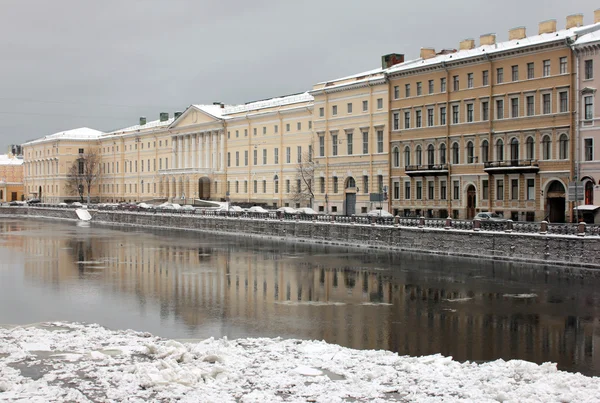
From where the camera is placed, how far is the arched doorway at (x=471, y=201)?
173ft

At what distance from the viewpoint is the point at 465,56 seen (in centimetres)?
5222

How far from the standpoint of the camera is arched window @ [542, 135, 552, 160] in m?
46.7

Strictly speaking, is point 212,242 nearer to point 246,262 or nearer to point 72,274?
point 246,262

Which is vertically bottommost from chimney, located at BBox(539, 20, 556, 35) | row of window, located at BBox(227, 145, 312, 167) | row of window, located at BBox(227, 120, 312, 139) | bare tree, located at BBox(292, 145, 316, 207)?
bare tree, located at BBox(292, 145, 316, 207)

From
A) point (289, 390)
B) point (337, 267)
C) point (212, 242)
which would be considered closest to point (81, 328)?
point (289, 390)

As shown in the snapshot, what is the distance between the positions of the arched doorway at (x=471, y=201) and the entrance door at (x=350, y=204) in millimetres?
13948

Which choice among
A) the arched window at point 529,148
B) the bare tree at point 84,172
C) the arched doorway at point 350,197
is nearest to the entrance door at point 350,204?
the arched doorway at point 350,197

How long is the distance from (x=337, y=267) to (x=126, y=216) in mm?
51750

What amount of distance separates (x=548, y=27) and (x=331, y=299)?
101 ft

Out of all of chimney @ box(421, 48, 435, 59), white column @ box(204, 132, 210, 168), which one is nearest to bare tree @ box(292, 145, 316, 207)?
chimney @ box(421, 48, 435, 59)

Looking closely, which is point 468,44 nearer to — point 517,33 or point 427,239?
point 517,33

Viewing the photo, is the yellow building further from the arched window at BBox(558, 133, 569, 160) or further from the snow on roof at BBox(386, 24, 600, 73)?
the arched window at BBox(558, 133, 569, 160)

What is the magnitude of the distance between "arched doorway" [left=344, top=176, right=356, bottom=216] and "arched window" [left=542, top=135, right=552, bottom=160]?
21.2 metres

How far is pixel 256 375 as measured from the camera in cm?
1496
